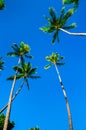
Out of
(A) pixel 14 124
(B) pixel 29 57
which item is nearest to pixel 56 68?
(B) pixel 29 57

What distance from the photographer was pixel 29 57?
45.6m

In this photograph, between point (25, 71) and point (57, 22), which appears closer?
point (57, 22)

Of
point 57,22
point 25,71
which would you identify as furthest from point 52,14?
point 25,71

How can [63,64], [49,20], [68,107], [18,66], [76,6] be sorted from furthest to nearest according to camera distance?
[63,64], [18,66], [49,20], [68,107], [76,6]

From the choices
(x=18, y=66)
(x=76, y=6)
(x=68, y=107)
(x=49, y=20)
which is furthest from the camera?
(x=18, y=66)

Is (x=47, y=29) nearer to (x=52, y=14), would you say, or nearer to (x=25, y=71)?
(x=52, y=14)

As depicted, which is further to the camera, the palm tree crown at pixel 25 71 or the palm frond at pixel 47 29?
the palm tree crown at pixel 25 71

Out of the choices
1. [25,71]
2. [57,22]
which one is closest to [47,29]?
[57,22]

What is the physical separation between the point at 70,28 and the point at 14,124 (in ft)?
55.7

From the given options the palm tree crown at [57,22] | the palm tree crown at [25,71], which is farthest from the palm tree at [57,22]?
the palm tree crown at [25,71]

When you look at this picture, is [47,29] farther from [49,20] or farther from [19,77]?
[19,77]

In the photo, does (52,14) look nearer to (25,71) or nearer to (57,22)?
(57,22)

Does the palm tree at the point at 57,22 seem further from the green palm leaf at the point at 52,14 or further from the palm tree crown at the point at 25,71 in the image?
the palm tree crown at the point at 25,71

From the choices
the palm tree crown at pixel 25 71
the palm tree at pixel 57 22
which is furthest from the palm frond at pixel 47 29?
the palm tree crown at pixel 25 71
